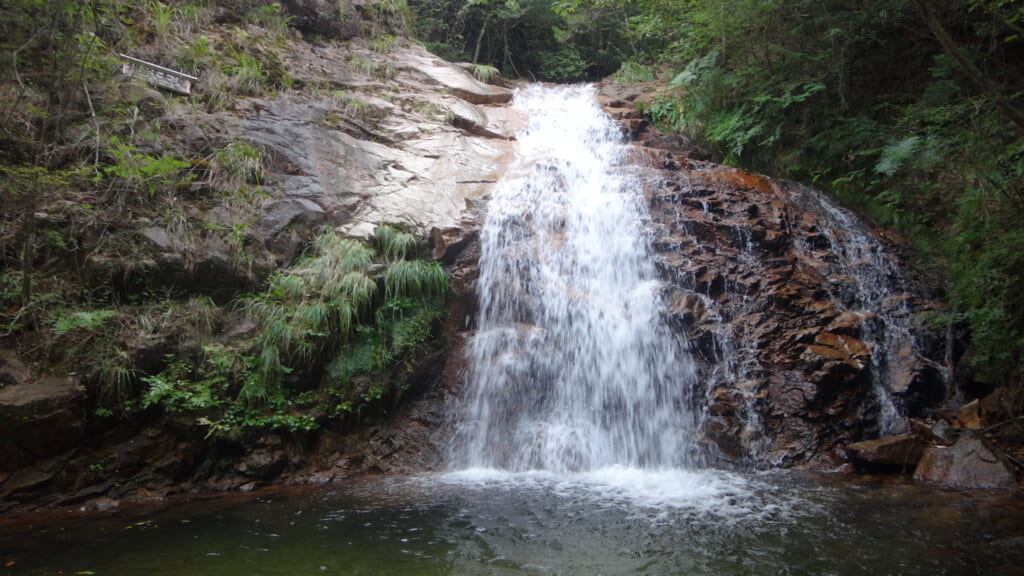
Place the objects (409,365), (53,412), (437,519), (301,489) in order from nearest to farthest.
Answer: (437,519)
(53,412)
(301,489)
(409,365)

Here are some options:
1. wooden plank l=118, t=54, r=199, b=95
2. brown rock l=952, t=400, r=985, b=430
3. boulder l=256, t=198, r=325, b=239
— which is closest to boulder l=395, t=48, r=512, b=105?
wooden plank l=118, t=54, r=199, b=95

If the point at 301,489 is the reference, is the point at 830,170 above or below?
above

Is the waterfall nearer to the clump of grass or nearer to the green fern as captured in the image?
the green fern

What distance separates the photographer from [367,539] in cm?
385

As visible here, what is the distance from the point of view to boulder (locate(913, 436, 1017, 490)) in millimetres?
4922

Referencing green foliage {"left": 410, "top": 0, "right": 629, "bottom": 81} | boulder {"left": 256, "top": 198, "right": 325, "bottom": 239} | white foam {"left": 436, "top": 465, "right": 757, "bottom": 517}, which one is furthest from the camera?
green foliage {"left": 410, "top": 0, "right": 629, "bottom": 81}

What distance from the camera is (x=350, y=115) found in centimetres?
→ 946

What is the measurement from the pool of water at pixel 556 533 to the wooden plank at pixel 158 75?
608 cm

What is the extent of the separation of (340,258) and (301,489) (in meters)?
2.82

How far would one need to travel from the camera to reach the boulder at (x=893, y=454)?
5449mm

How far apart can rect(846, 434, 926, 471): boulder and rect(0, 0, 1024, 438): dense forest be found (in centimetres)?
141

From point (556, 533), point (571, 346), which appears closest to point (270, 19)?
point (571, 346)

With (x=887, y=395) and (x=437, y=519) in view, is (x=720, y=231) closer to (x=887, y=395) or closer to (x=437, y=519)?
(x=887, y=395)

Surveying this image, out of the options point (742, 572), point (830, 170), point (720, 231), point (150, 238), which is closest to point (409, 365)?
point (150, 238)
